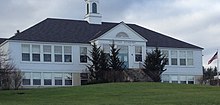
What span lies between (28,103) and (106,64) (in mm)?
28157

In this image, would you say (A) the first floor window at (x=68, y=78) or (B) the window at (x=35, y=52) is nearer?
(B) the window at (x=35, y=52)

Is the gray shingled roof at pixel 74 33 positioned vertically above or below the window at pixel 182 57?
above

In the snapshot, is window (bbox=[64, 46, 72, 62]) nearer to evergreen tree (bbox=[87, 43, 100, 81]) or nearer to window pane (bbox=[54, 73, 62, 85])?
window pane (bbox=[54, 73, 62, 85])

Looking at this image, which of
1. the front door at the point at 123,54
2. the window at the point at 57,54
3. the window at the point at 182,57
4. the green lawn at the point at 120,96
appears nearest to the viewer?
the green lawn at the point at 120,96

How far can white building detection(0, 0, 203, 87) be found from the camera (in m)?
56.2

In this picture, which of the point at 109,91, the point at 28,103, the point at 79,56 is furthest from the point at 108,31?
the point at 28,103

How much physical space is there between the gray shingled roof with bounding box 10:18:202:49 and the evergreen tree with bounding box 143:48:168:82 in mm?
3763

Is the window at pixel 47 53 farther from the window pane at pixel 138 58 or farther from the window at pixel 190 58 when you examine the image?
the window at pixel 190 58

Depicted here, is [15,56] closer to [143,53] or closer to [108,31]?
[108,31]

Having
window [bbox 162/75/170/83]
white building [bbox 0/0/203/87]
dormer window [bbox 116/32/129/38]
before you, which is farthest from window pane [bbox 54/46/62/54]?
window [bbox 162/75/170/83]

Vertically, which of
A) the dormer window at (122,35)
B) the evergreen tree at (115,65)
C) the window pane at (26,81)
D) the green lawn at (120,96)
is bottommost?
the green lawn at (120,96)

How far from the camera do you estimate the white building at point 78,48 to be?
56250 millimetres

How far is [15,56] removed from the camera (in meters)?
55.5

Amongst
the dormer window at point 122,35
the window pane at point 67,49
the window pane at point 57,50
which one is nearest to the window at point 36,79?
the window pane at point 57,50
